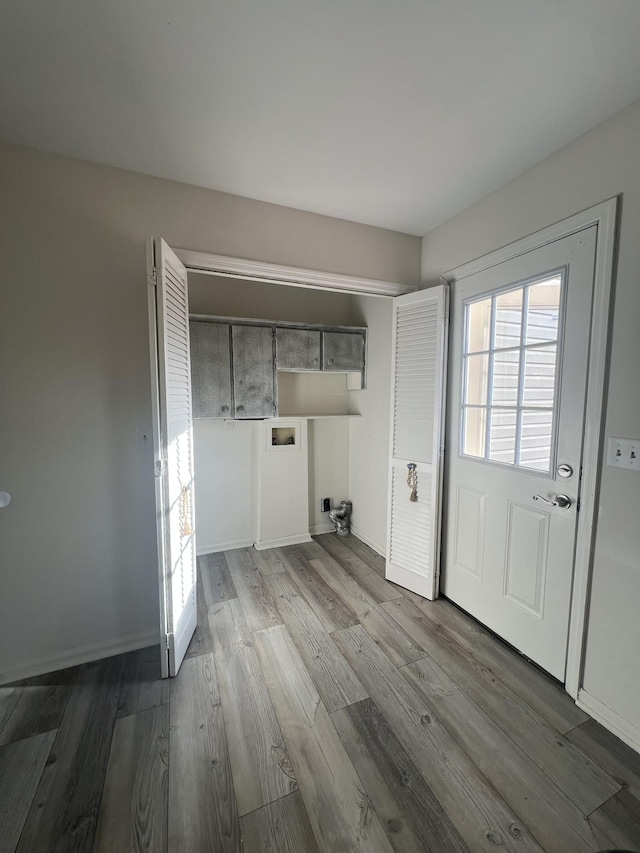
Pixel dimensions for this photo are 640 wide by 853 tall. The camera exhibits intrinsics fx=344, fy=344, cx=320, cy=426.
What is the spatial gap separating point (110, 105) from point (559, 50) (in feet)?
5.23

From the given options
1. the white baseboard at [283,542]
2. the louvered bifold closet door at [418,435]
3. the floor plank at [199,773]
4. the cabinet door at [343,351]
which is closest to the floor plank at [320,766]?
the floor plank at [199,773]

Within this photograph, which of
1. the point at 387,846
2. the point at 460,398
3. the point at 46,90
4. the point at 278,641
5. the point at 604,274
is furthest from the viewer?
the point at 460,398

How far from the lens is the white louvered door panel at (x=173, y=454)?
1572 mm

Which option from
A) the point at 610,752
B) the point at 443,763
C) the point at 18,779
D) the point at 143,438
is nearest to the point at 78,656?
the point at 18,779

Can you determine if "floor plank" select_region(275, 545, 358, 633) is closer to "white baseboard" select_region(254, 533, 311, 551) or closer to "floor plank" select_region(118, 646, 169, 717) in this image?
"white baseboard" select_region(254, 533, 311, 551)

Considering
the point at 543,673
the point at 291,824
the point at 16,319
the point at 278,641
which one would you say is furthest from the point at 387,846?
the point at 16,319

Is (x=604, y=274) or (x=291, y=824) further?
(x=604, y=274)

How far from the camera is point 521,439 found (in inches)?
71.1

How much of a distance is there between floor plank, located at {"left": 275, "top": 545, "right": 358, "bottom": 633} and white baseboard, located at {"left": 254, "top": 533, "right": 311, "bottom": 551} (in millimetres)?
109

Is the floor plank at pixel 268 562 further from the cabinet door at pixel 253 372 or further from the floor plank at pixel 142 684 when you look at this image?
the cabinet door at pixel 253 372

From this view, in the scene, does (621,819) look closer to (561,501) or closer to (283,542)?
(561,501)

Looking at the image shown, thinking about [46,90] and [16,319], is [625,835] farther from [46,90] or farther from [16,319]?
[46,90]

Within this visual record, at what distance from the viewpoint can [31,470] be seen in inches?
65.6

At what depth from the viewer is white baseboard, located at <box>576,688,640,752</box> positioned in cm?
137
